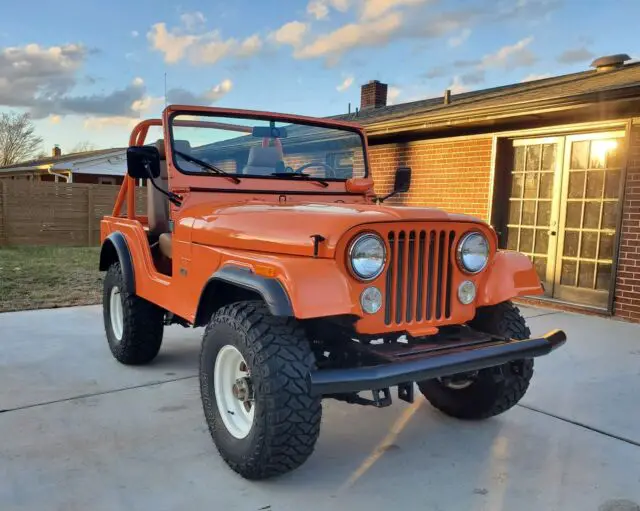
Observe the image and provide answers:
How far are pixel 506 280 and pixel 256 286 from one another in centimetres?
131

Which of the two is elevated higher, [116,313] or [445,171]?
[445,171]

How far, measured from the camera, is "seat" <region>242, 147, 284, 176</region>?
357 cm

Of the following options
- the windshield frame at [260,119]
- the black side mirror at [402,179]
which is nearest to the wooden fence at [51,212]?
the windshield frame at [260,119]

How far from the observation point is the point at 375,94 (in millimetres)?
16141

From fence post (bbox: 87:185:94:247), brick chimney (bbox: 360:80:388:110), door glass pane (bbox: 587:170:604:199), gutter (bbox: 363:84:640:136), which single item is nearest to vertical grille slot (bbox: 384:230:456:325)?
gutter (bbox: 363:84:640:136)

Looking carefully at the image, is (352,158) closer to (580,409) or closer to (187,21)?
(580,409)

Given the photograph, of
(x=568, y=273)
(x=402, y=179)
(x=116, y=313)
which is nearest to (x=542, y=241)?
(x=568, y=273)

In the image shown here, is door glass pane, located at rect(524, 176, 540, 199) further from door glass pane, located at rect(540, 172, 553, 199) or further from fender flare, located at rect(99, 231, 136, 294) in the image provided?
fender flare, located at rect(99, 231, 136, 294)

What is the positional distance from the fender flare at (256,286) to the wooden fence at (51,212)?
13.0 metres

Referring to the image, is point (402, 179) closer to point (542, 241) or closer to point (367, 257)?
point (367, 257)

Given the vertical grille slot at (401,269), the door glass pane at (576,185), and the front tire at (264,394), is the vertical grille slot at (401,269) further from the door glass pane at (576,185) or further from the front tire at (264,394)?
the door glass pane at (576,185)

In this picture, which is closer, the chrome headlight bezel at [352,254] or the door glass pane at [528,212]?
the chrome headlight bezel at [352,254]

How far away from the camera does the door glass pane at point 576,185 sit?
667 cm

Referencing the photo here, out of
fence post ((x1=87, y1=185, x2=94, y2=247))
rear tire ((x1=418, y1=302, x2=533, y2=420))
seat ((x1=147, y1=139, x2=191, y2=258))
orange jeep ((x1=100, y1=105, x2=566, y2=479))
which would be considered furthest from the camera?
fence post ((x1=87, y1=185, x2=94, y2=247))
